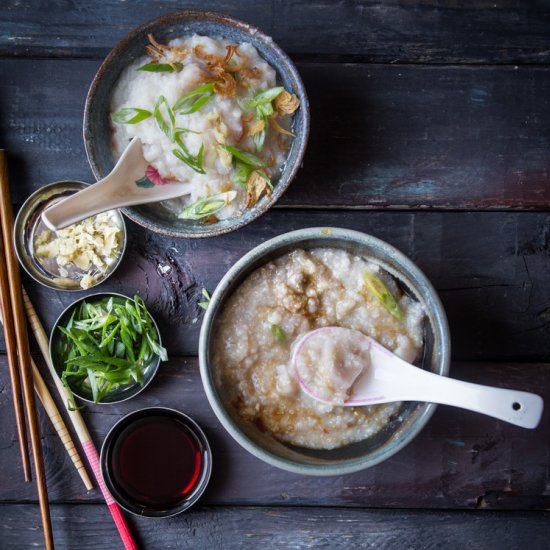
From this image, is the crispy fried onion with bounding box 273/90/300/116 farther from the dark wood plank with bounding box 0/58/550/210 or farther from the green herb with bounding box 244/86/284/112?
the dark wood plank with bounding box 0/58/550/210

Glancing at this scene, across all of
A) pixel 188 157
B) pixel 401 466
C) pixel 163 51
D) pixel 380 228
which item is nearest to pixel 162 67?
pixel 163 51

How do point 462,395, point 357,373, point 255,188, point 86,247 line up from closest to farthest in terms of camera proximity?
point 462,395 < point 357,373 < point 255,188 < point 86,247

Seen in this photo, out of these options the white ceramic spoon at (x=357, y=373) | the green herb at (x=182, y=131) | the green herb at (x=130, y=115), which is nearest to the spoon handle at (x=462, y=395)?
the white ceramic spoon at (x=357, y=373)

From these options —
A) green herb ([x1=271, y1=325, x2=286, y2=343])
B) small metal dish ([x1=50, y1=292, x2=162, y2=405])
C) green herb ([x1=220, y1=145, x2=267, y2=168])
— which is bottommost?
small metal dish ([x1=50, y1=292, x2=162, y2=405])

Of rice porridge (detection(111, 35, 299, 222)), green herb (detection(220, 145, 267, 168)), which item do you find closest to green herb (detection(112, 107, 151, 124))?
rice porridge (detection(111, 35, 299, 222))

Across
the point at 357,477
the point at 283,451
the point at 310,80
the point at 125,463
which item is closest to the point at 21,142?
the point at 310,80

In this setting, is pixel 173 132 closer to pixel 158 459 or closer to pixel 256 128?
pixel 256 128
